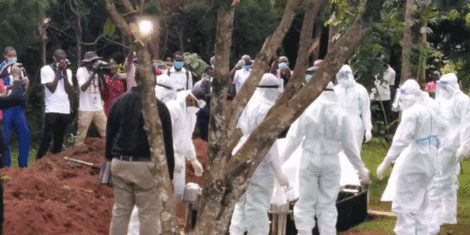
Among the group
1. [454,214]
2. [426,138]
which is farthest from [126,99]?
[454,214]

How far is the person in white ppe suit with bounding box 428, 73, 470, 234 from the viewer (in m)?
12.2

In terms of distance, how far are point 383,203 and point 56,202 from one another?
619cm

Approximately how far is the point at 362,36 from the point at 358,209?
7067 millimetres

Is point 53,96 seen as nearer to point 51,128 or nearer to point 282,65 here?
point 51,128

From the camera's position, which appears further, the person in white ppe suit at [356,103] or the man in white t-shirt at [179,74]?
the man in white t-shirt at [179,74]

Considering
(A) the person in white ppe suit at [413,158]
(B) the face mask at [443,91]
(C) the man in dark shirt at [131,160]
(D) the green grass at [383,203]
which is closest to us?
(C) the man in dark shirt at [131,160]

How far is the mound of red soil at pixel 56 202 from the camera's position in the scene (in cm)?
865

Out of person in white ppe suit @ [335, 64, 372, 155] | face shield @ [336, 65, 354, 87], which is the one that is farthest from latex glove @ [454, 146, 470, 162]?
face shield @ [336, 65, 354, 87]

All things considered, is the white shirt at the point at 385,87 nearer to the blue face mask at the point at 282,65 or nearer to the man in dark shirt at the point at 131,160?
Result: the blue face mask at the point at 282,65

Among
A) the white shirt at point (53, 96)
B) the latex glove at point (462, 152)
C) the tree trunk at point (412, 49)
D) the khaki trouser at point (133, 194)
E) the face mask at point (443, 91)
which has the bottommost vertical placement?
the khaki trouser at point (133, 194)

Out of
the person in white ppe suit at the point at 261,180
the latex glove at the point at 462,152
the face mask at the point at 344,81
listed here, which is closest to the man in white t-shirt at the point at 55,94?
the face mask at the point at 344,81

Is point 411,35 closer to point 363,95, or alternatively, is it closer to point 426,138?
point 363,95

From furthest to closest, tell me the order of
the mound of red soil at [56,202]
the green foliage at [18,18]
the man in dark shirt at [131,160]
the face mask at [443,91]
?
the green foliage at [18,18]
the face mask at [443,91]
the mound of red soil at [56,202]
the man in dark shirt at [131,160]

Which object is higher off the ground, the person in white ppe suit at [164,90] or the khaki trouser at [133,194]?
the person in white ppe suit at [164,90]
